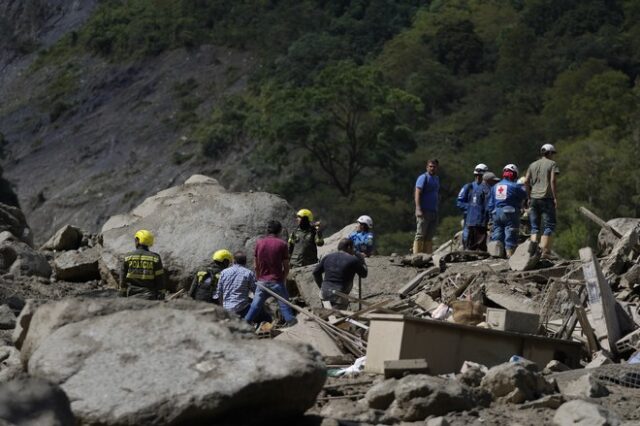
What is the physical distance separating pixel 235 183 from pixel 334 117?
23.3 ft

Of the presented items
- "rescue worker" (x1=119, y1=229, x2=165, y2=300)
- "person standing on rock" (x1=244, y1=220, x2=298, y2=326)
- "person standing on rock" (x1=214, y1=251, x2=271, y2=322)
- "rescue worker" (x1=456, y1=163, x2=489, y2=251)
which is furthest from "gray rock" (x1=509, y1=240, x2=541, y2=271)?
"rescue worker" (x1=119, y1=229, x2=165, y2=300)

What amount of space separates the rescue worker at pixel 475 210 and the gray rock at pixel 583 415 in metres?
7.16

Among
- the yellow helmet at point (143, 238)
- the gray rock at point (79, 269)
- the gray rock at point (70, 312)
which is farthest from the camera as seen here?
the gray rock at point (79, 269)

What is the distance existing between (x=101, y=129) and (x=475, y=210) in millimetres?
57581

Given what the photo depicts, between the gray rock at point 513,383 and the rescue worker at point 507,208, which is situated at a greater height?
the rescue worker at point 507,208

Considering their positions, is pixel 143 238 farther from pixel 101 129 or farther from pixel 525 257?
pixel 101 129

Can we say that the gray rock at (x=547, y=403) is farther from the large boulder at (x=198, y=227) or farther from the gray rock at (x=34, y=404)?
the large boulder at (x=198, y=227)

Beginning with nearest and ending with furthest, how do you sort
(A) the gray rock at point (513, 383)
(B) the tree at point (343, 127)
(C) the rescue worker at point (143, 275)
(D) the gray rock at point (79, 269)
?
(A) the gray rock at point (513, 383) < (C) the rescue worker at point (143, 275) < (D) the gray rock at point (79, 269) < (B) the tree at point (343, 127)

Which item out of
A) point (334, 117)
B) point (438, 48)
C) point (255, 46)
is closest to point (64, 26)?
point (255, 46)

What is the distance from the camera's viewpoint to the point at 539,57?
7556 cm

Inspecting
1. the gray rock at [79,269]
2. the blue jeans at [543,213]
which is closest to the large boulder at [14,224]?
the gray rock at [79,269]

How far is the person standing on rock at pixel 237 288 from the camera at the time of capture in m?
12.7

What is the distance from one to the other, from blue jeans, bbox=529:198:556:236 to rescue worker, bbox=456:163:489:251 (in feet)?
1.93

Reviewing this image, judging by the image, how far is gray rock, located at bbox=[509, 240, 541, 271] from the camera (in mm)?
14680
